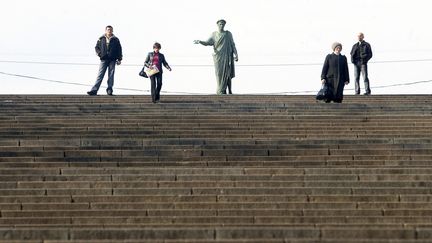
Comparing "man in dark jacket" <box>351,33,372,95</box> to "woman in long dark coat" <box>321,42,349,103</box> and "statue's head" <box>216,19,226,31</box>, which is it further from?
"woman in long dark coat" <box>321,42,349,103</box>

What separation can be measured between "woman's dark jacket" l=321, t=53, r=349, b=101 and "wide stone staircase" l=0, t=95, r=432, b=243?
184 cm

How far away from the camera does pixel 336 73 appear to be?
2230 cm

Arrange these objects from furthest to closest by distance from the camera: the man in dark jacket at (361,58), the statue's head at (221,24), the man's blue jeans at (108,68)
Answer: the statue's head at (221,24)
the man in dark jacket at (361,58)
the man's blue jeans at (108,68)

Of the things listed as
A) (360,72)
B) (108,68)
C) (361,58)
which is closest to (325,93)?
(361,58)

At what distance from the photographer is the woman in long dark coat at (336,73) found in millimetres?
22312

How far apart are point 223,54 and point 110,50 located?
328 centimetres

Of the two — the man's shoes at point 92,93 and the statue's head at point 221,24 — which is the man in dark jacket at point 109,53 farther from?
the statue's head at point 221,24

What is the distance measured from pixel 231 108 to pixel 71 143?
4.72 m

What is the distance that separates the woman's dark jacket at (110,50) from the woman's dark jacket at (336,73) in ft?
14.7

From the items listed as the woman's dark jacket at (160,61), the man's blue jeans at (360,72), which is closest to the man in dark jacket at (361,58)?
the man's blue jeans at (360,72)

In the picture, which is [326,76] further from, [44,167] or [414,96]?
[44,167]

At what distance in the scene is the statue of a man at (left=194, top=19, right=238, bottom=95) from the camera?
88.1 ft

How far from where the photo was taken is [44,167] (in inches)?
652

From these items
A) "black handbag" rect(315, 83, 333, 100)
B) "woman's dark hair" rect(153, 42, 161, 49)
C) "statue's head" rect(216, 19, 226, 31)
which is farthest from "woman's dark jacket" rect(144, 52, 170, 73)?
"statue's head" rect(216, 19, 226, 31)
